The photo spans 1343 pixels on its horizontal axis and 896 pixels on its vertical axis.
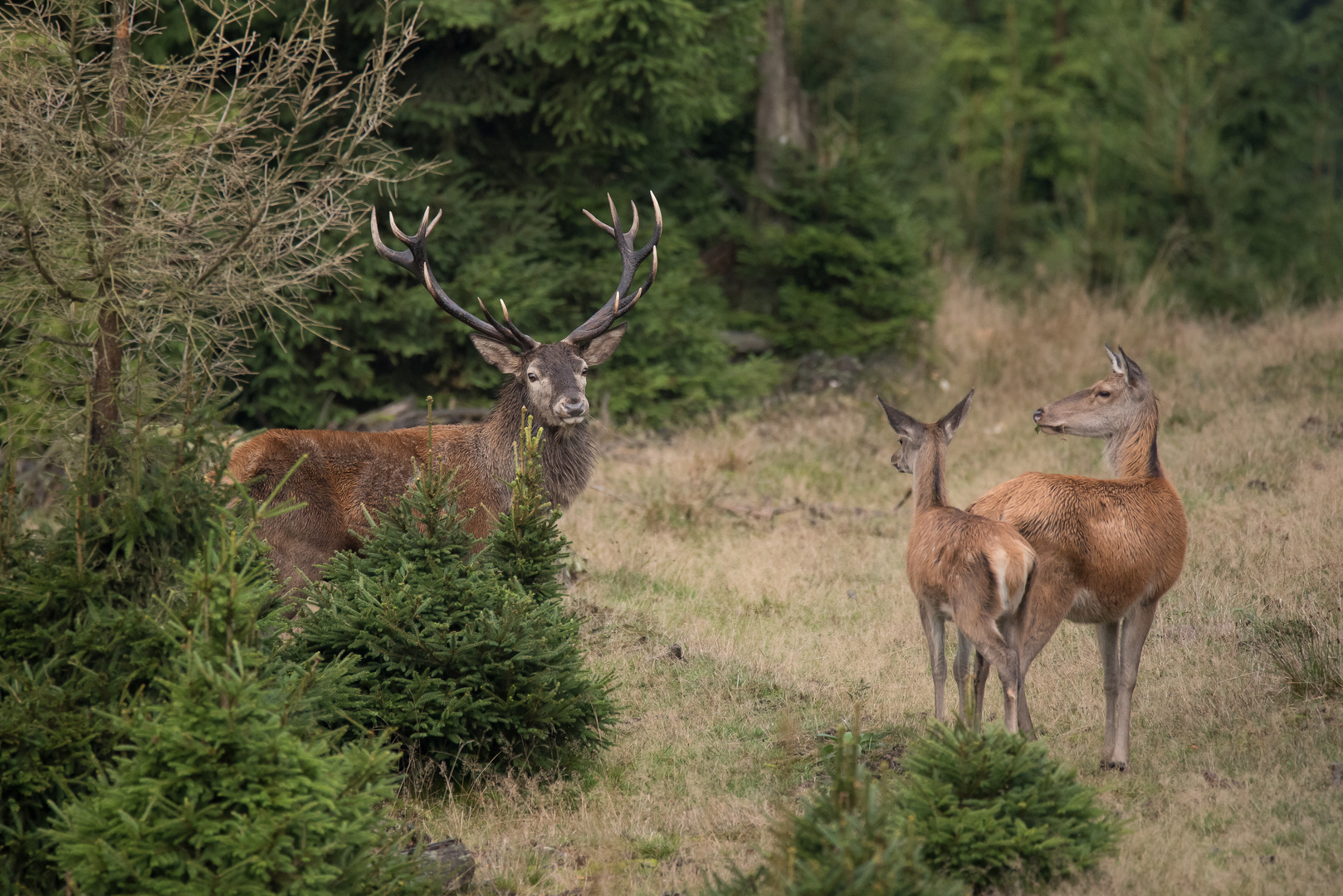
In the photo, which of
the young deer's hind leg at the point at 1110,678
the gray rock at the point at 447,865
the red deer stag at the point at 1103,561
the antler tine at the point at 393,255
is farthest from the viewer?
the antler tine at the point at 393,255

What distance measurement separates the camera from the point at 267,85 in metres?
6.21

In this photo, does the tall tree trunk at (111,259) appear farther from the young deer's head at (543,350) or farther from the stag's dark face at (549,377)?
the stag's dark face at (549,377)

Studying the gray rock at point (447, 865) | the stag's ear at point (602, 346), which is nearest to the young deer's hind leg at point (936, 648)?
the gray rock at point (447, 865)

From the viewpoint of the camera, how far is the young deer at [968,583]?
16.3 feet

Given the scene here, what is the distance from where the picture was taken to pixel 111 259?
5480 mm

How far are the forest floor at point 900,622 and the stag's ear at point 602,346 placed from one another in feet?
5.04

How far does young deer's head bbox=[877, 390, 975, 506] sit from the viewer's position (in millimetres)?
5730

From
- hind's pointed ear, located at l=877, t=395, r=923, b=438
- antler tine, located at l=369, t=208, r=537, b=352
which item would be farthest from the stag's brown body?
hind's pointed ear, located at l=877, t=395, r=923, b=438

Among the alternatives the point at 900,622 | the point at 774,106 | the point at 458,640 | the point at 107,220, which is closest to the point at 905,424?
the point at 900,622

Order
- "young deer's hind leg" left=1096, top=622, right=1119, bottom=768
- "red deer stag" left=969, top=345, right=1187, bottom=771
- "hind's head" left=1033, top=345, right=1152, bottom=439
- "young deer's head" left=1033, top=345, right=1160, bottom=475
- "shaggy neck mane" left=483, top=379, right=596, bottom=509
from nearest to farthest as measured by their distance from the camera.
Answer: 1. "red deer stag" left=969, top=345, right=1187, bottom=771
2. "young deer's hind leg" left=1096, top=622, right=1119, bottom=768
3. "young deer's head" left=1033, top=345, right=1160, bottom=475
4. "hind's head" left=1033, top=345, right=1152, bottom=439
5. "shaggy neck mane" left=483, top=379, right=596, bottom=509

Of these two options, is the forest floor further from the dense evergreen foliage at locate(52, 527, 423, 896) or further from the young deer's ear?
the young deer's ear

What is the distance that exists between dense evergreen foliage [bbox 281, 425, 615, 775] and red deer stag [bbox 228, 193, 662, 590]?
0.89 m

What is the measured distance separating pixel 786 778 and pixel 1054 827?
1.43 metres

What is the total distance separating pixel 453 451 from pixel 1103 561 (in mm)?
3819
